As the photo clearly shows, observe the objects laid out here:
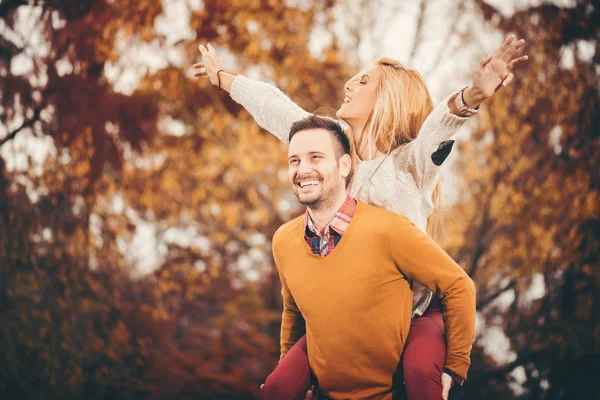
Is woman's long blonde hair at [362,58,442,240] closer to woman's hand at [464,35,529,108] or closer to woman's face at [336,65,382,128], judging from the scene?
woman's face at [336,65,382,128]

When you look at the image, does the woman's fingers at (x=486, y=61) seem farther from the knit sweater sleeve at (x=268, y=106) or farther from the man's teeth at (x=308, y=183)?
the knit sweater sleeve at (x=268, y=106)

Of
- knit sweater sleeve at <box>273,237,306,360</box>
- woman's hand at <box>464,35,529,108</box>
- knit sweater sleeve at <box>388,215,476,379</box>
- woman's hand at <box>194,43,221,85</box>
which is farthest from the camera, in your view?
woman's hand at <box>194,43,221,85</box>

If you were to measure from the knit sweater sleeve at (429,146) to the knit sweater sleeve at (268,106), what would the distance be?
41 centimetres

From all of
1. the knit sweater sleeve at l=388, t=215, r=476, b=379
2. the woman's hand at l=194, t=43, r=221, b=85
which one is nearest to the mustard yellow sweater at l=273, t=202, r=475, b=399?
the knit sweater sleeve at l=388, t=215, r=476, b=379

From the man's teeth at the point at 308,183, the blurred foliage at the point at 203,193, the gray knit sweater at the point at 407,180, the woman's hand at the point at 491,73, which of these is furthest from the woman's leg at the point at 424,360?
the blurred foliage at the point at 203,193

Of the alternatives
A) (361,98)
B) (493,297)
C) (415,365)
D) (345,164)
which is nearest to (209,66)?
(361,98)

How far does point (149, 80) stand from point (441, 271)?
446 cm

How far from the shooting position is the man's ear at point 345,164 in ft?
6.17

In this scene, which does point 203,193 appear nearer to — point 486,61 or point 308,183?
point 308,183

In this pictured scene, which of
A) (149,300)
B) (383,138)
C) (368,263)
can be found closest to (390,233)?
(368,263)

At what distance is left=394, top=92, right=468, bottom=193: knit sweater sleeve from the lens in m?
1.69

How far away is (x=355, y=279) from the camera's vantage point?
1771 mm

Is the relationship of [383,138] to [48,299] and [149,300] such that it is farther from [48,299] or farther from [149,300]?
[149,300]

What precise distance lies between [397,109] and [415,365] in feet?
2.69
